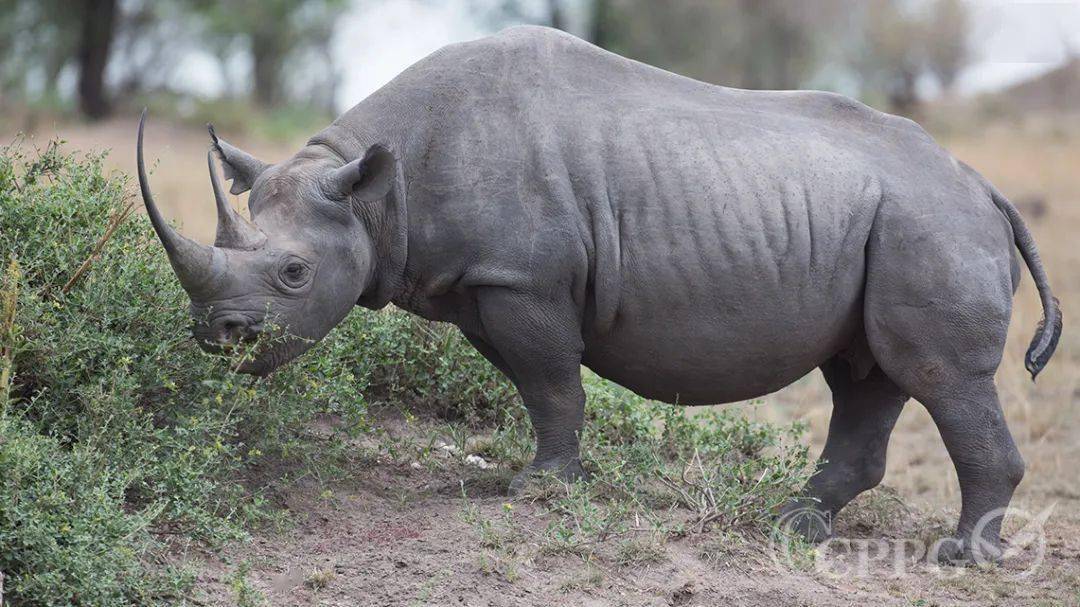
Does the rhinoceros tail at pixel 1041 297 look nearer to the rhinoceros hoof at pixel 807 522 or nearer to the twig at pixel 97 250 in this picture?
the rhinoceros hoof at pixel 807 522

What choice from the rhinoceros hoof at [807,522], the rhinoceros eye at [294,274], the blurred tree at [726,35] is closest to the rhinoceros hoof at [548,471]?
the rhinoceros hoof at [807,522]

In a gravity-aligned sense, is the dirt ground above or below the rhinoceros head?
below

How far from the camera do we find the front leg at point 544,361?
585 centimetres

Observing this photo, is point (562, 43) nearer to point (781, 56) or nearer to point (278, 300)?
point (278, 300)

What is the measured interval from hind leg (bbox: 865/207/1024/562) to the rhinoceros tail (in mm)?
262

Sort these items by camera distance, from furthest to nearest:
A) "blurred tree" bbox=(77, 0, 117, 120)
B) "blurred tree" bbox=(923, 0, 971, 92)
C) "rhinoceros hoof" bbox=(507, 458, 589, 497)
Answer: "blurred tree" bbox=(923, 0, 971, 92)
"blurred tree" bbox=(77, 0, 117, 120)
"rhinoceros hoof" bbox=(507, 458, 589, 497)

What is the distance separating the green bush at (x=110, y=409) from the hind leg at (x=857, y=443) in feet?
7.57

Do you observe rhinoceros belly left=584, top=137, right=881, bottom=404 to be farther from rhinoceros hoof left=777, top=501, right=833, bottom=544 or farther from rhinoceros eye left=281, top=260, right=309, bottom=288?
rhinoceros eye left=281, top=260, right=309, bottom=288

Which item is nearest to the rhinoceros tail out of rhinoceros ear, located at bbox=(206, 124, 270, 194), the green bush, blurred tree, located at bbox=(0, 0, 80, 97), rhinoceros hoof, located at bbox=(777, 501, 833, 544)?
rhinoceros hoof, located at bbox=(777, 501, 833, 544)

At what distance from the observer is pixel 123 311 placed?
5.54 m

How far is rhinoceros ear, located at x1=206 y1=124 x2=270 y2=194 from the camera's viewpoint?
5992 mm

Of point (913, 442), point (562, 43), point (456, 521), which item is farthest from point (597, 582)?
point (913, 442)

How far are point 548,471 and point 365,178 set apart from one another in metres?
1.54

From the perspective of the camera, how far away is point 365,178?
18.7 feet
